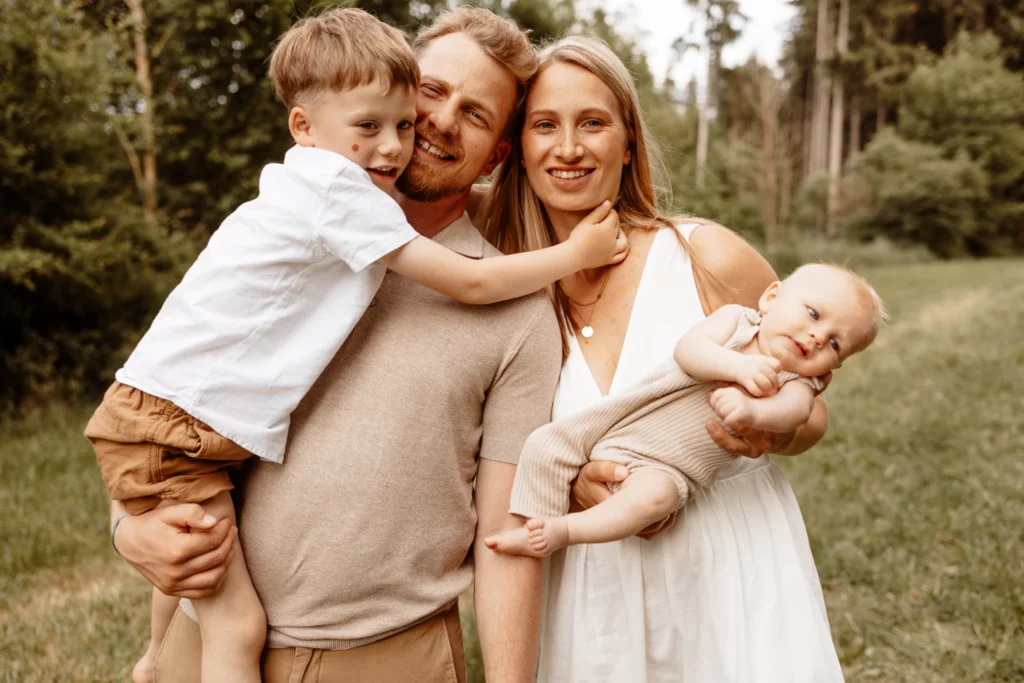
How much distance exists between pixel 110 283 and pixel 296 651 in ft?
23.3

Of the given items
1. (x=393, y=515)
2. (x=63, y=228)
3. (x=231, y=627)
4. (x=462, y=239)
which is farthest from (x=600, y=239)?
(x=63, y=228)

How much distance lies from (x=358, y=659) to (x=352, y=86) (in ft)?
4.52

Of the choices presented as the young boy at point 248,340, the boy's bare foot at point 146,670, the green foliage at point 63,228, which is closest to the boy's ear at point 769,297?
the young boy at point 248,340

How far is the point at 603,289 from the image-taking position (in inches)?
93.4

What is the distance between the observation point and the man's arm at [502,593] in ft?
6.23

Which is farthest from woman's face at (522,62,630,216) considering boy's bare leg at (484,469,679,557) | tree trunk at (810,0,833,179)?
tree trunk at (810,0,833,179)

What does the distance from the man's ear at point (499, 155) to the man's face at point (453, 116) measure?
0.11 metres

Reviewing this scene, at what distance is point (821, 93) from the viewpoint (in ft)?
112

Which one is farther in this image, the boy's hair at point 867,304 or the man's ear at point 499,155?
the man's ear at point 499,155

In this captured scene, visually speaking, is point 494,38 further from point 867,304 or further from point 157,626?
point 157,626

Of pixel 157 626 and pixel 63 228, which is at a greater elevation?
pixel 157 626

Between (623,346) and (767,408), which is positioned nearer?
(767,408)

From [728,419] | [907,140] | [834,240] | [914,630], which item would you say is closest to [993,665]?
[914,630]

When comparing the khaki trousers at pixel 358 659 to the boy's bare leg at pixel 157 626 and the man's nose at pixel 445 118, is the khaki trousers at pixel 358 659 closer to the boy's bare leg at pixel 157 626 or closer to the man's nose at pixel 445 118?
the boy's bare leg at pixel 157 626
